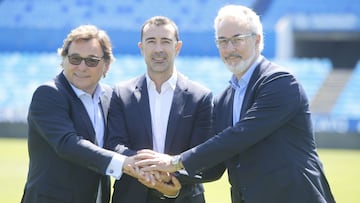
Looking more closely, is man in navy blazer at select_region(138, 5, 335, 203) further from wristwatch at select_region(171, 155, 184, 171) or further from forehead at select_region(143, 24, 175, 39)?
forehead at select_region(143, 24, 175, 39)

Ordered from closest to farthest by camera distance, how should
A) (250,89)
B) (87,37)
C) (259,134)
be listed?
(259,134)
(250,89)
(87,37)

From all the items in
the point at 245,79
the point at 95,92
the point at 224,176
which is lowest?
the point at 224,176

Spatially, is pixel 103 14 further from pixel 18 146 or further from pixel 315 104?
pixel 18 146

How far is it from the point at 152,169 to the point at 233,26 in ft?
3.46

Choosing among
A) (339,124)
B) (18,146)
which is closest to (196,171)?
(18,146)

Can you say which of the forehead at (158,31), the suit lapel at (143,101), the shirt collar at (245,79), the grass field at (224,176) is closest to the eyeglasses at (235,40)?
the shirt collar at (245,79)

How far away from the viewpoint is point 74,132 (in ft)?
14.7

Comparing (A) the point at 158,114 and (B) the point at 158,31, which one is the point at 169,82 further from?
(B) the point at 158,31

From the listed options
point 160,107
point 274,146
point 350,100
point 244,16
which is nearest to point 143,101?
point 160,107

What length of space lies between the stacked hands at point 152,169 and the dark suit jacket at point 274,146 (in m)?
0.36

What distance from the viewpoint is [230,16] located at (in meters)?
4.31

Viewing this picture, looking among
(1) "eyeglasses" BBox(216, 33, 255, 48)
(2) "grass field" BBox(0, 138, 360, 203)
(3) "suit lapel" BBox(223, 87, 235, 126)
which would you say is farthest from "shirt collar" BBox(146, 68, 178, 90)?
(2) "grass field" BBox(0, 138, 360, 203)

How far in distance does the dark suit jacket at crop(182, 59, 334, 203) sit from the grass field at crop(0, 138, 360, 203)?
501 cm

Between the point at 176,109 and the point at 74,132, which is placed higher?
the point at 176,109
